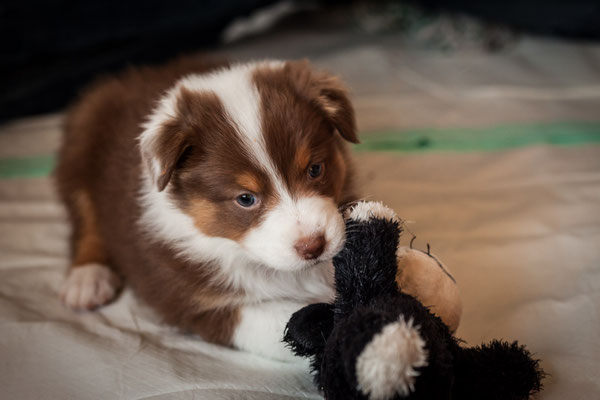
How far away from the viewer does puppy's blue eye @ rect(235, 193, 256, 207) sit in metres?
2.08

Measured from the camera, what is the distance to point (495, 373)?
1.73 m

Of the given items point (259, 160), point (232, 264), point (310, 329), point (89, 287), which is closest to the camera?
point (310, 329)

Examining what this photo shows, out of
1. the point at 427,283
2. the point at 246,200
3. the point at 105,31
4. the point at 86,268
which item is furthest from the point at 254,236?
the point at 105,31

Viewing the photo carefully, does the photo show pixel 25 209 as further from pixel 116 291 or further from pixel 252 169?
pixel 252 169

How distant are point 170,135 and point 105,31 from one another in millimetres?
2507

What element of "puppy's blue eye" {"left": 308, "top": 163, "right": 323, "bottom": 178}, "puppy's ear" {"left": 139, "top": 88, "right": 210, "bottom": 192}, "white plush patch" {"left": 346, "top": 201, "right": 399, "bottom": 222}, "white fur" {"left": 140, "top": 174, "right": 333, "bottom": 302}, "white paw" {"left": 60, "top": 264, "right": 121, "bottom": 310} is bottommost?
"white paw" {"left": 60, "top": 264, "right": 121, "bottom": 310}

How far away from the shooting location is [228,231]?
7.06ft

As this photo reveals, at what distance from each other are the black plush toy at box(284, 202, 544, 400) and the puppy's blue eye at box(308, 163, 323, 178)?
0.31 meters

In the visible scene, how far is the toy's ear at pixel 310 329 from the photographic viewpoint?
5.98 ft

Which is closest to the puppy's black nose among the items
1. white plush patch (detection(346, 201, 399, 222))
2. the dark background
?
white plush patch (detection(346, 201, 399, 222))

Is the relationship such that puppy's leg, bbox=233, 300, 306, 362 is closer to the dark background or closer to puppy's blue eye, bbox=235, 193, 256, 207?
puppy's blue eye, bbox=235, 193, 256, 207

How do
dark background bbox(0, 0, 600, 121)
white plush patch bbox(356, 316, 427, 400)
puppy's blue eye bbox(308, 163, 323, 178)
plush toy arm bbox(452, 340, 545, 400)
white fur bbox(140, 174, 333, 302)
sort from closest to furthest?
white plush patch bbox(356, 316, 427, 400) → plush toy arm bbox(452, 340, 545, 400) → puppy's blue eye bbox(308, 163, 323, 178) → white fur bbox(140, 174, 333, 302) → dark background bbox(0, 0, 600, 121)

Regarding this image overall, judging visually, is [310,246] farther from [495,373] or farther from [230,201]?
[495,373]

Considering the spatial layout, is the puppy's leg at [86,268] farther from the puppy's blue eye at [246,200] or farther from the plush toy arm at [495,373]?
the plush toy arm at [495,373]
